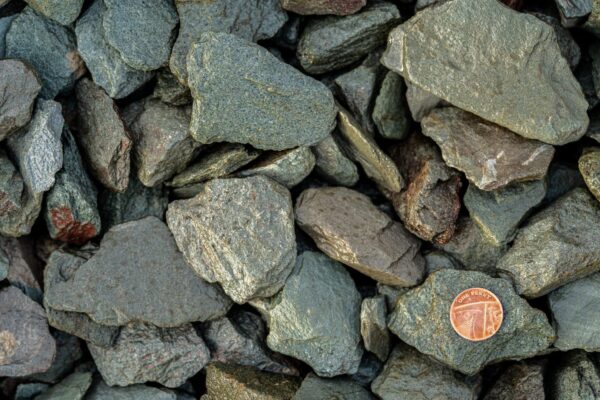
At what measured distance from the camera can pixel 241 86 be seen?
313 centimetres

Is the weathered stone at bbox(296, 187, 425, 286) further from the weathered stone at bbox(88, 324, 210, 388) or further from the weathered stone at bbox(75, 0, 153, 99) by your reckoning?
the weathered stone at bbox(75, 0, 153, 99)

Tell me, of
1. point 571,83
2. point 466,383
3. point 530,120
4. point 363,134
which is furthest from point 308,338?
point 571,83

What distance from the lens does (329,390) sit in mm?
3375

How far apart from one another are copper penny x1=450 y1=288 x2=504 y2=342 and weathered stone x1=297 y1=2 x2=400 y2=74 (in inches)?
50.4

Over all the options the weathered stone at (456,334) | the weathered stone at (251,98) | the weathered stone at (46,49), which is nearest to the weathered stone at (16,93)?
the weathered stone at (46,49)

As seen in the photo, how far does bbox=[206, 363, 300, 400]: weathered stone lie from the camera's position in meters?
3.32

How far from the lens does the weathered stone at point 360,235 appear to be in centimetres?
334

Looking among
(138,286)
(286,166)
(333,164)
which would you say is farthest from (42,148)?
(333,164)

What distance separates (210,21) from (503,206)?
160 centimetres

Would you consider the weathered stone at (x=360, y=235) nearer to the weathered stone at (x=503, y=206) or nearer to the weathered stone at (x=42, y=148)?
the weathered stone at (x=503, y=206)

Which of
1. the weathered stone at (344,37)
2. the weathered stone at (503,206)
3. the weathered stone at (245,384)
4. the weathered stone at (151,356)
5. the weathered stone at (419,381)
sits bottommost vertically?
the weathered stone at (419,381)

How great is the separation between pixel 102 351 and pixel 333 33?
6.17 ft

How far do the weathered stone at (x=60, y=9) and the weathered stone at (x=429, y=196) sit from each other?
67.1 inches

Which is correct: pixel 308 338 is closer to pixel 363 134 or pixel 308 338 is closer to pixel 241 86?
pixel 363 134
